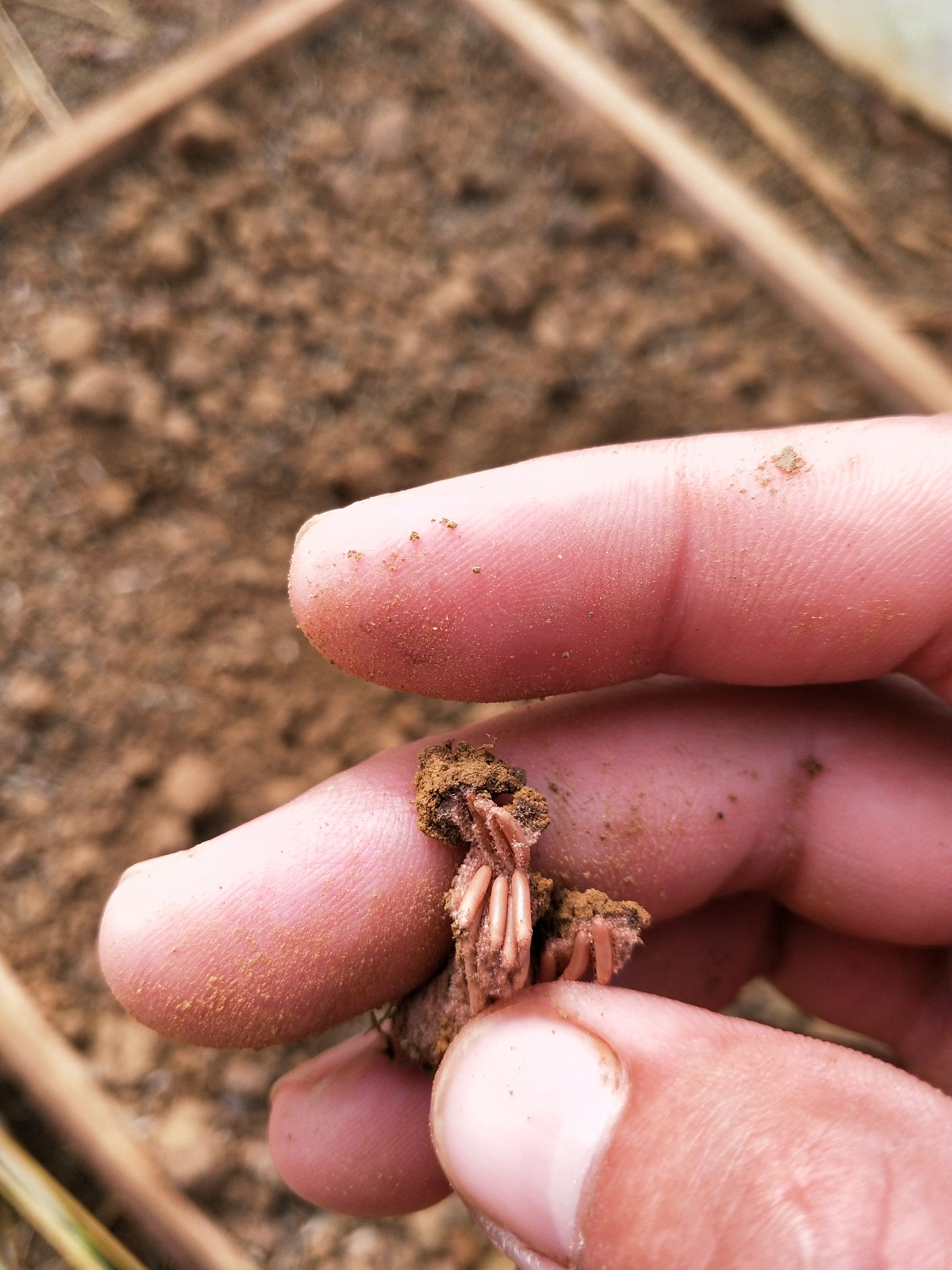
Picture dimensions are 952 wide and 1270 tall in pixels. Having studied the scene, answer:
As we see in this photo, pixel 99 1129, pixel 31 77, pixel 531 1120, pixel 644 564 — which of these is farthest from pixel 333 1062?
pixel 31 77

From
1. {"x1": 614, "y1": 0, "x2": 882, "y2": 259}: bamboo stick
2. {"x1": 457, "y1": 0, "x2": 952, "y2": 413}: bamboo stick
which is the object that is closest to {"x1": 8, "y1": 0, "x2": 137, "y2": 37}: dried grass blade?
{"x1": 457, "y1": 0, "x2": 952, "y2": 413}: bamboo stick

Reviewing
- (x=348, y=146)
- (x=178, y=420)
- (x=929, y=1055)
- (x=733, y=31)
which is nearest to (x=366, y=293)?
(x=348, y=146)

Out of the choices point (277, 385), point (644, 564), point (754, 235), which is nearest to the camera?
point (644, 564)

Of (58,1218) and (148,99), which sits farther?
(148,99)

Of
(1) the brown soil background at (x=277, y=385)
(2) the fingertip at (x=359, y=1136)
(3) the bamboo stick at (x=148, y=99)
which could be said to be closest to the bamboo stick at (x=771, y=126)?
(1) the brown soil background at (x=277, y=385)

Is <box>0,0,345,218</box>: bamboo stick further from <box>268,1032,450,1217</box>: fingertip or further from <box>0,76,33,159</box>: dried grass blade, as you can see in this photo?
<box>268,1032,450,1217</box>: fingertip

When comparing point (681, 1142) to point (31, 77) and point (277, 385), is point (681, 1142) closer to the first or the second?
point (277, 385)
